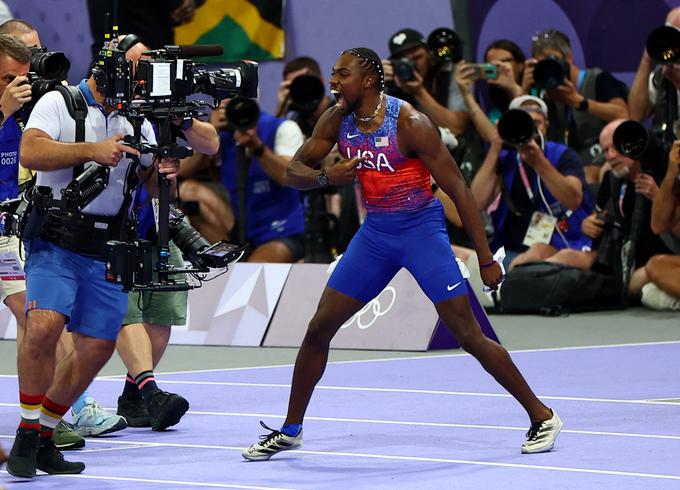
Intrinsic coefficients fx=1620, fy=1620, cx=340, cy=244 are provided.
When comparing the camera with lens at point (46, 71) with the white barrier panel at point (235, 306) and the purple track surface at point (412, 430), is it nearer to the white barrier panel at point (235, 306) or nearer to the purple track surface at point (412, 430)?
the purple track surface at point (412, 430)

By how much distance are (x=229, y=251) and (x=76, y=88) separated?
1.11m

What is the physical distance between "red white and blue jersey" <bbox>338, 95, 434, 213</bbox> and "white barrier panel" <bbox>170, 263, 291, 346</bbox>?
16.9 ft

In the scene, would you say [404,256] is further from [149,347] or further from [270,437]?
[149,347]

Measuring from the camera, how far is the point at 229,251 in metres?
8.14

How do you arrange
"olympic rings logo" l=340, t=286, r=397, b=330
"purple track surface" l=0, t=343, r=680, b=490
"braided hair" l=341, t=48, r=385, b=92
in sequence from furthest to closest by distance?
"olympic rings logo" l=340, t=286, r=397, b=330 < "braided hair" l=341, t=48, r=385, b=92 < "purple track surface" l=0, t=343, r=680, b=490

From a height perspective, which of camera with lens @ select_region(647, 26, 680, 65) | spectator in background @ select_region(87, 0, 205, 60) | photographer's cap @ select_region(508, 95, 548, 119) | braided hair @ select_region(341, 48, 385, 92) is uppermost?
braided hair @ select_region(341, 48, 385, 92)

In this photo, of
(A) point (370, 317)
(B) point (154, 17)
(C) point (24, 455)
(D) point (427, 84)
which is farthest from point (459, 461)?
(B) point (154, 17)

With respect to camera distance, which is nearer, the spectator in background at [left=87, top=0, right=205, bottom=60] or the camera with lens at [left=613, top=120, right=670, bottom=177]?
the camera with lens at [left=613, top=120, right=670, bottom=177]

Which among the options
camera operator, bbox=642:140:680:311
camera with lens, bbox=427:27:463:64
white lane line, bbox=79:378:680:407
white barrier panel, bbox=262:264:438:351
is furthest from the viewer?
camera with lens, bbox=427:27:463:64

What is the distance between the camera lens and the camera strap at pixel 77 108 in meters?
7.86

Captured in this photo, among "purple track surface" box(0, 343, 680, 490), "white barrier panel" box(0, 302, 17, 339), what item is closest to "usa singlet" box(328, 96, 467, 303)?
"purple track surface" box(0, 343, 680, 490)

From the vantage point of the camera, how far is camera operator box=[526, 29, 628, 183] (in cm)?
1482

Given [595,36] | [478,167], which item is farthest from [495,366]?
[595,36]

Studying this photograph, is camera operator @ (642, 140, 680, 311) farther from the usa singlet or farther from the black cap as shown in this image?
the usa singlet
